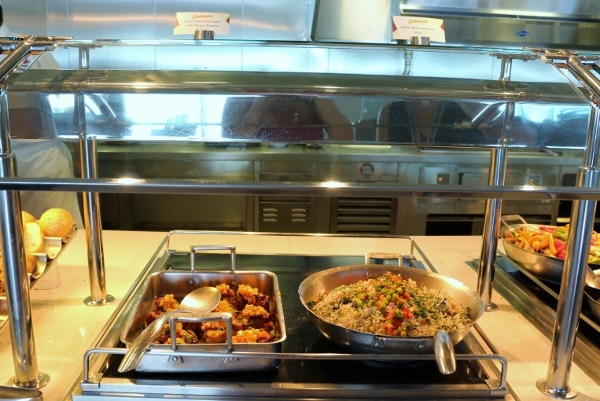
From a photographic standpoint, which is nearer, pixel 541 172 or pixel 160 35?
pixel 541 172

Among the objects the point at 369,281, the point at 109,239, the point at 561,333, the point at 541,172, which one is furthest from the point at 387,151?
the point at 561,333

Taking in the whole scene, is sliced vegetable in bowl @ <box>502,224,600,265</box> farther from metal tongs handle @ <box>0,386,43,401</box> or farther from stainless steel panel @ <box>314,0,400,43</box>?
stainless steel panel @ <box>314,0,400,43</box>

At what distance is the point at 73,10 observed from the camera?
9.70ft

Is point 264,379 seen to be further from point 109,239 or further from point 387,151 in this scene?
point 387,151

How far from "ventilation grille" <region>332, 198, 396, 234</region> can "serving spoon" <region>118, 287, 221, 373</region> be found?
5.87ft

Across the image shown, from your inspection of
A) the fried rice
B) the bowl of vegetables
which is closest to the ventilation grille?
the bowl of vegetables

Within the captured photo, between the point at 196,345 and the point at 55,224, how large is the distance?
0.58m

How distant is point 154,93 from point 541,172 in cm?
245

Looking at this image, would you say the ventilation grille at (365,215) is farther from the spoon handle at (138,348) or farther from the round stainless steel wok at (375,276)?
the spoon handle at (138,348)

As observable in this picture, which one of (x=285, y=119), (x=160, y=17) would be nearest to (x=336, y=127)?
(x=285, y=119)

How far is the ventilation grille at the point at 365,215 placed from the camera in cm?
277

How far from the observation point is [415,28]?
95 cm

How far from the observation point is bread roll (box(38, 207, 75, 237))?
3.90 feet

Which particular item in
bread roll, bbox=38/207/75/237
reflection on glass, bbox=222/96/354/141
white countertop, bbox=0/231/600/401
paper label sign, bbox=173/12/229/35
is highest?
paper label sign, bbox=173/12/229/35
